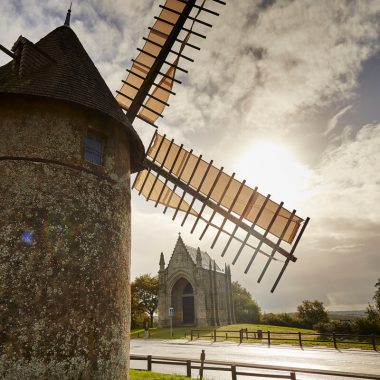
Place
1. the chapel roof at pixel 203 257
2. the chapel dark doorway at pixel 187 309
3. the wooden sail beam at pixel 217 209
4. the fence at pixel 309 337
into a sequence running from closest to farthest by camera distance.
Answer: the wooden sail beam at pixel 217 209, the fence at pixel 309 337, the chapel dark doorway at pixel 187 309, the chapel roof at pixel 203 257

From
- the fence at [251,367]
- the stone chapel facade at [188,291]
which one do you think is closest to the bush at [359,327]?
the fence at [251,367]

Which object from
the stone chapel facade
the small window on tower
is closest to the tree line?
the stone chapel facade

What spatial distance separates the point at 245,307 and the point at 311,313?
2048 cm

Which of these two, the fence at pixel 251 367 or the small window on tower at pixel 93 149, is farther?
the fence at pixel 251 367

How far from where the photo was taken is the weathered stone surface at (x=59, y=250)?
490 cm

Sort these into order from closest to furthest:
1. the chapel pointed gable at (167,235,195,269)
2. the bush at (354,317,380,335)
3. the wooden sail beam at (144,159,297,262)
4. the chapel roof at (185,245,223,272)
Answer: the wooden sail beam at (144,159,297,262) → the bush at (354,317,380,335) → the chapel pointed gable at (167,235,195,269) → the chapel roof at (185,245,223,272)

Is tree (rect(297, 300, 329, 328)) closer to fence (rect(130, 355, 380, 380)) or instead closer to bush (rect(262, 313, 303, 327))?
bush (rect(262, 313, 303, 327))

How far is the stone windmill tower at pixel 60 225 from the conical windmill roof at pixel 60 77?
0.11ft

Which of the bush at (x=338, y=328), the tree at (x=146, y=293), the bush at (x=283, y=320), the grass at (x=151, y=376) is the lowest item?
the bush at (x=283, y=320)

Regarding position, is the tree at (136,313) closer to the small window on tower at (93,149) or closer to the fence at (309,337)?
the fence at (309,337)

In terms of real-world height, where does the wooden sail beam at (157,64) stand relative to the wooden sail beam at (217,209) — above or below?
Result: above

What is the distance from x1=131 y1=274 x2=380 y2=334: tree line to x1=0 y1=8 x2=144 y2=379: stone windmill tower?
23329 millimetres

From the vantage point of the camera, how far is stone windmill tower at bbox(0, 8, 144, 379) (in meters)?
4.94

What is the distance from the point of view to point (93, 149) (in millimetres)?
6871
